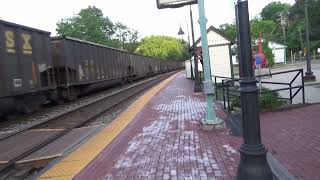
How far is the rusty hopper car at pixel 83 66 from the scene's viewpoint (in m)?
22.1

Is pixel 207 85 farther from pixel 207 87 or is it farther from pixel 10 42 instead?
pixel 10 42

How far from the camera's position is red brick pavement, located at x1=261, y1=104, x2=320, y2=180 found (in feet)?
21.7

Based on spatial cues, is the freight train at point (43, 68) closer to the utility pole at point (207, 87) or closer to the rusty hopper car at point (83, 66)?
the rusty hopper car at point (83, 66)

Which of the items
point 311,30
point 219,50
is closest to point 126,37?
point 311,30

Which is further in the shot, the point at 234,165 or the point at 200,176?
the point at 234,165

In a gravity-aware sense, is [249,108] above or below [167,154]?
above

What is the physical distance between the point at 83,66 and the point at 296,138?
1779 centimetres

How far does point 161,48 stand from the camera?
139 m

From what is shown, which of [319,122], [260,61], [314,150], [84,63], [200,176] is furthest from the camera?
[84,63]

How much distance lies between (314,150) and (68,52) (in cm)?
1663

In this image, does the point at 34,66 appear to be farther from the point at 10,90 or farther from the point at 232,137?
the point at 232,137

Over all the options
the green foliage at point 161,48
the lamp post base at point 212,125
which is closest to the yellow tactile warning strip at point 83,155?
the lamp post base at point 212,125

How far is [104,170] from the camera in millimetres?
7199

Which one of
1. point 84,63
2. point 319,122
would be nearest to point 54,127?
point 319,122
